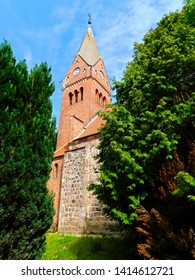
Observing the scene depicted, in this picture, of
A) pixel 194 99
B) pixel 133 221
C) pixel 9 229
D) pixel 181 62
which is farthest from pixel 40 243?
pixel 181 62

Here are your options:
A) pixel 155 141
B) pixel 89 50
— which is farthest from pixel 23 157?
pixel 89 50

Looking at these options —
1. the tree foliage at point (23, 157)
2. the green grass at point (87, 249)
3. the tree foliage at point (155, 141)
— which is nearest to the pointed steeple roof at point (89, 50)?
the green grass at point (87, 249)

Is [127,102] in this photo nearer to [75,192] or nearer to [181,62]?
[181,62]

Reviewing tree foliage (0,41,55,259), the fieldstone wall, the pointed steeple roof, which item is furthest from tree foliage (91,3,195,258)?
the pointed steeple roof

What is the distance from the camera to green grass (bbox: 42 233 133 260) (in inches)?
383

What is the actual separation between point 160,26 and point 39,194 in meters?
7.38

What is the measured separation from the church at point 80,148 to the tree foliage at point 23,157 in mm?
1293

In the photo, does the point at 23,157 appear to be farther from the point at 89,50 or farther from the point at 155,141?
the point at 89,50

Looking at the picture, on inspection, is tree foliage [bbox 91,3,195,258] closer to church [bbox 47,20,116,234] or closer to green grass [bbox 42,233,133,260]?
church [bbox 47,20,116,234]

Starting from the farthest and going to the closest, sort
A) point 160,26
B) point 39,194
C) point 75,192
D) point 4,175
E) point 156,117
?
point 75,192, point 160,26, point 156,117, point 39,194, point 4,175

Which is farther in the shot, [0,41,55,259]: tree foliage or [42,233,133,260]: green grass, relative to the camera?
[42,233,133,260]: green grass

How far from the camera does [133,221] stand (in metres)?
7.69

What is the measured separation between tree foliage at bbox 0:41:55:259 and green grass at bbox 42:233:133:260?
322 cm
